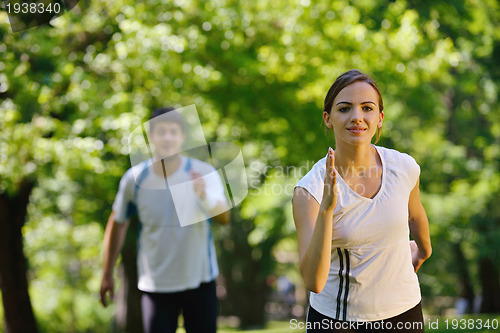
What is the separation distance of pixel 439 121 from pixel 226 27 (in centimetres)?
1069

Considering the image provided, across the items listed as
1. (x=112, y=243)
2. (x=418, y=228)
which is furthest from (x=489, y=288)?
(x=418, y=228)

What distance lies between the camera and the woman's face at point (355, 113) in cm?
→ 250

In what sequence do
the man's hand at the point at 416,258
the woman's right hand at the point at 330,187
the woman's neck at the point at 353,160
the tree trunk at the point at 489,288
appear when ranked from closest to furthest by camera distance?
the woman's right hand at the point at 330,187 → the woman's neck at the point at 353,160 → the man's hand at the point at 416,258 → the tree trunk at the point at 489,288

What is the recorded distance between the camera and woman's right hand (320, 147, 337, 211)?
Answer: 2.19 m

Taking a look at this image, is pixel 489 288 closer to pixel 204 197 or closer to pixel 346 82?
pixel 204 197

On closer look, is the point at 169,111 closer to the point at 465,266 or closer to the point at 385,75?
the point at 385,75

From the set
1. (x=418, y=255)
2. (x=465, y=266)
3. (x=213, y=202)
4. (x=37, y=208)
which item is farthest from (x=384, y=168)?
(x=465, y=266)

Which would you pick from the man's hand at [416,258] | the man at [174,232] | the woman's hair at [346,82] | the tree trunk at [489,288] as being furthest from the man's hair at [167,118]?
the tree trunk at [489,288]

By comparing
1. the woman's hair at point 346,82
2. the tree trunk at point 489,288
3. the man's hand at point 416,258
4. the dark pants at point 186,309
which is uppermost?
the woman's hair at point 346,82

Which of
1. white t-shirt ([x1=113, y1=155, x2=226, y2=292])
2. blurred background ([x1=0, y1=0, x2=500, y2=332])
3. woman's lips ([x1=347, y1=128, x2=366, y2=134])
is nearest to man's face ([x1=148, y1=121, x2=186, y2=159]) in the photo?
white t-shirt ([x1=113, y1=155, x2=226, y2=292])

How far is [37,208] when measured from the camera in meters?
16.1

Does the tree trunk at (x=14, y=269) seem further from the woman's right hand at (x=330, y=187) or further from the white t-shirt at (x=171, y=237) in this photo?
the woman's right hand at (x=330, y=187)

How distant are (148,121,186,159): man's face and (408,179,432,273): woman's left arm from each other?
5.67 ft

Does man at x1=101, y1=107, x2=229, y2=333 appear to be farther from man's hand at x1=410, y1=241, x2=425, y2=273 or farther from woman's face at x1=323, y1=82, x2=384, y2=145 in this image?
woman's face at x1=323, y1=82, x2=384, y2=145
